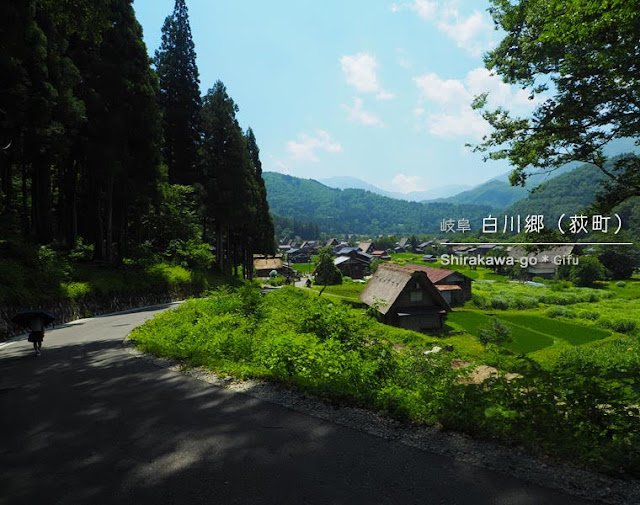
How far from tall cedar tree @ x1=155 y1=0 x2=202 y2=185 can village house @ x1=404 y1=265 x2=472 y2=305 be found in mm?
29248

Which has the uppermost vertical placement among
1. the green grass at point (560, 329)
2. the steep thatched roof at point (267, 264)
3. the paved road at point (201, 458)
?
the paved road at point (201, 458)

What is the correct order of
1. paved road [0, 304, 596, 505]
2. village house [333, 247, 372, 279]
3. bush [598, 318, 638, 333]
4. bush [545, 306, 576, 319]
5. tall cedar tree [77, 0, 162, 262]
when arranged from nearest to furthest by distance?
paved road [0, 304, 596, 505]
tall cedar tree [77, 0, 162, 262]
bush [598, 318, 638, 333]
bush [545, 306, 576, 319]
village house [333, 247, 372, 279]

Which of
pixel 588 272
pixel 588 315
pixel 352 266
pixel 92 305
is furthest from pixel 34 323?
pixel 352 266

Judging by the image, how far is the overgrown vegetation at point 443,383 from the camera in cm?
418

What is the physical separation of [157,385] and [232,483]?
3.83 m

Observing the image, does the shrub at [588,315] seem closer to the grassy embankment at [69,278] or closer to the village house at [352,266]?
the grassy embankment at [69,278]

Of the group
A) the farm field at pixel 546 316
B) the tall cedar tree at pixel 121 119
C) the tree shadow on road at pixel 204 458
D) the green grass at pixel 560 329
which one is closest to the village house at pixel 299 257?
the farm field at pixel 546 316

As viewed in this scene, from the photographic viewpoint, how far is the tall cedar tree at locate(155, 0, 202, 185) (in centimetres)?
3288

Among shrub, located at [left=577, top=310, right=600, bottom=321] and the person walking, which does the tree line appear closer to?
the person walking

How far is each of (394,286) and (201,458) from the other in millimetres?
27665

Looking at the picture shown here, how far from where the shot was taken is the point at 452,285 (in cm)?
4738

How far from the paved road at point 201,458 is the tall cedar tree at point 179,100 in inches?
1144

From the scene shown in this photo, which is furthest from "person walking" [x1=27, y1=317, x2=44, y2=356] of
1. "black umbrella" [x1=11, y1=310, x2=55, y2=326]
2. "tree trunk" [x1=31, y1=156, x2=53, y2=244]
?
"tree trunk" [x1=31, y1=156, x2=53, y2=244]

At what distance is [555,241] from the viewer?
12.3m
